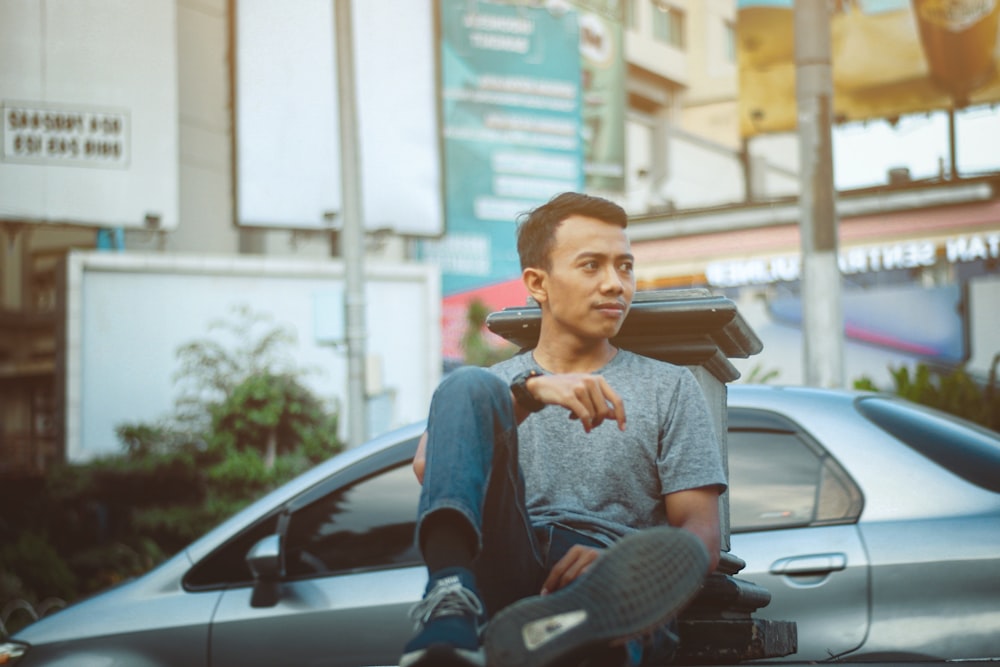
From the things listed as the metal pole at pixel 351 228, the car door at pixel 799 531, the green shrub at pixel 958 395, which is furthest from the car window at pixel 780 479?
the metal pole at pixel 351 228

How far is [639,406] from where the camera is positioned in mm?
2887

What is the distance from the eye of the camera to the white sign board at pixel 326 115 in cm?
1652

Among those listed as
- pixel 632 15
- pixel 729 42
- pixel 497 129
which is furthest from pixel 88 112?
pixel 729 42

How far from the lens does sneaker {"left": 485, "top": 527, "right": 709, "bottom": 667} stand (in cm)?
210

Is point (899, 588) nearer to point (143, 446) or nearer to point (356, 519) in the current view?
point (356, 519)

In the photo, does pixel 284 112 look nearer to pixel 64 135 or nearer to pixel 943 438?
pixel 64 135

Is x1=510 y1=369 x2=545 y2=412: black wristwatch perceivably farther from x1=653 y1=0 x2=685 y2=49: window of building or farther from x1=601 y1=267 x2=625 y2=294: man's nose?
x1=653 y1=0 x2=685 y2=49: window of building

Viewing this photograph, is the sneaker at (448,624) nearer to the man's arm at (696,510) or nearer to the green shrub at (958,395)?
the man's arm at (696,510)

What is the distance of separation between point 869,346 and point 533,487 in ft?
64.3

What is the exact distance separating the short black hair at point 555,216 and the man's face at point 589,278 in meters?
0.02

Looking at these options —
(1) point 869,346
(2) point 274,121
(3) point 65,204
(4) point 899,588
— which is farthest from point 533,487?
(1) point 869,346

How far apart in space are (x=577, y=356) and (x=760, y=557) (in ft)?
4.06

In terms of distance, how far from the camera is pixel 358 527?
422 centimetres

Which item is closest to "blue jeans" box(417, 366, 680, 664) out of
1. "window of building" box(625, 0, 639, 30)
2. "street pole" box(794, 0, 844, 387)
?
"street pole" box(794, 0, 844, 387)
